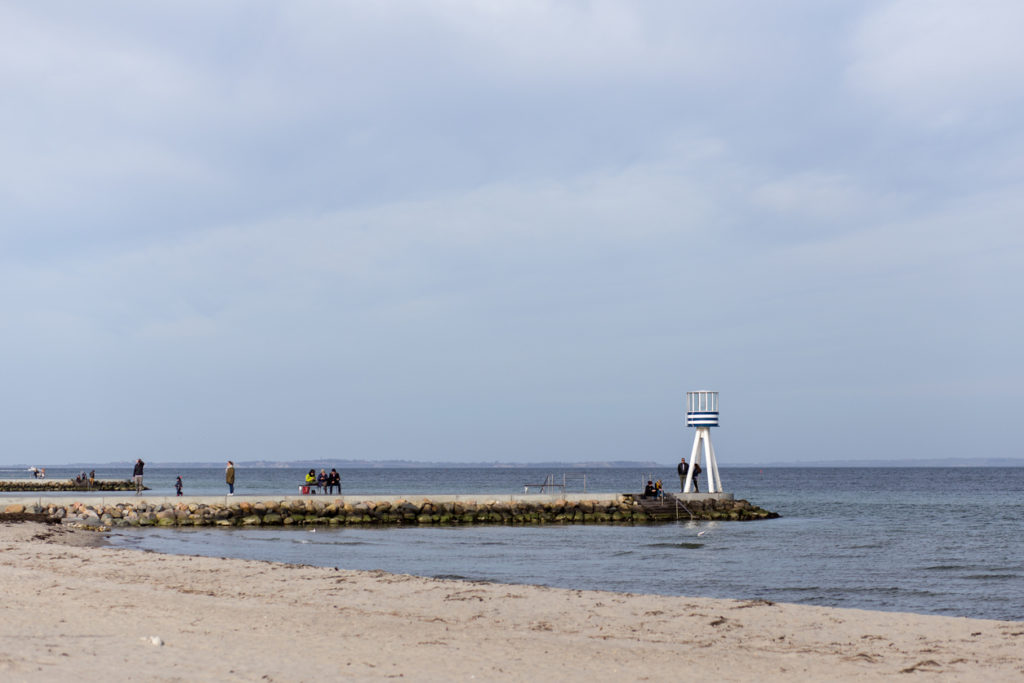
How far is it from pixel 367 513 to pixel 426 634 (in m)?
25.7

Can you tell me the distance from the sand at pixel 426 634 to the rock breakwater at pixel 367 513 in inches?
653

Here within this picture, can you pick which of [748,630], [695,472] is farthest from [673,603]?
[695,472]

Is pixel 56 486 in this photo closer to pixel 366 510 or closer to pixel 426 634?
pixel 366 510

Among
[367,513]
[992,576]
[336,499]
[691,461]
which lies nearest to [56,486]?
[336,499]

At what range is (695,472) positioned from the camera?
149ft

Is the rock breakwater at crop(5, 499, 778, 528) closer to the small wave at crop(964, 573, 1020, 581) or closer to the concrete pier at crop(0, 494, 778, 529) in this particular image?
the concrete pier at crop(0, 494, 778, 529)

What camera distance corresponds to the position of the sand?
34.3 ft

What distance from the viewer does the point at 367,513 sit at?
3828 cm

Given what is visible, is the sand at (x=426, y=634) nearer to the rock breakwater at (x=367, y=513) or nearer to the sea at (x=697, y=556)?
the sea at (x=697, y=556)

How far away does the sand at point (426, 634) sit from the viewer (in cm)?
1046

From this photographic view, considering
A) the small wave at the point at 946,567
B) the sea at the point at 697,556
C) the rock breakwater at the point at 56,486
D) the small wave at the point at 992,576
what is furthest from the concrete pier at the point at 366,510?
the rock breakwater at the point at 56,486

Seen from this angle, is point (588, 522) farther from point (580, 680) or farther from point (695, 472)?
point (580, 680)

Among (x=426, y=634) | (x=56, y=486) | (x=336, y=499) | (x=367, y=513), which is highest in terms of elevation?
(x=426, y=634)

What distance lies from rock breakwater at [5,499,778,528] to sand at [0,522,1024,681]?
16.6 metres
